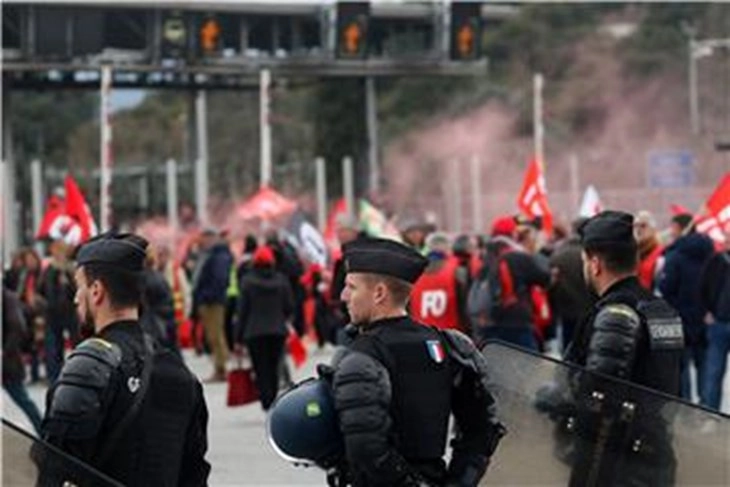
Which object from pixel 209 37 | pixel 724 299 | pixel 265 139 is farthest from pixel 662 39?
pixel 724 299

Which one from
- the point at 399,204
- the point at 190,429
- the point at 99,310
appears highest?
the point at 99,310

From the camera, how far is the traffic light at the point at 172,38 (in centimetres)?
3738

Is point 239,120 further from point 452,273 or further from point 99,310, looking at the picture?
point 99,310

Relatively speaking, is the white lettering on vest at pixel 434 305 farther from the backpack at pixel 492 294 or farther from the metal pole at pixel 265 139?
the metal pole at pixel 265 139

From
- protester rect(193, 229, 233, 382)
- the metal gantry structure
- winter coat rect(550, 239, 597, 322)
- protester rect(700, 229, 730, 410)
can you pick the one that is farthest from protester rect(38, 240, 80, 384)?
the metal gantry structure

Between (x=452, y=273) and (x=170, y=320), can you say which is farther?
(x=170, y=320)

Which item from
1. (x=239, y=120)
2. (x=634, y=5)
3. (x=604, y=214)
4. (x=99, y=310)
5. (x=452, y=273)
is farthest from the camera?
(x=634, y=5)

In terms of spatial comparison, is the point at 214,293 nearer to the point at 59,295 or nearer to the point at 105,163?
the point at 59,295

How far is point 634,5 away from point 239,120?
16780 mm

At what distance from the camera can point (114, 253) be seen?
19.2ft

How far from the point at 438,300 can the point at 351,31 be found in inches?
972

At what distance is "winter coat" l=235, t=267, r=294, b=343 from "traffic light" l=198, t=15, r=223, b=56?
67.3ft

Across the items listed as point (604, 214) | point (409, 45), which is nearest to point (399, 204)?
point (409, 45)

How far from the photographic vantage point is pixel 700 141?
6331cm
